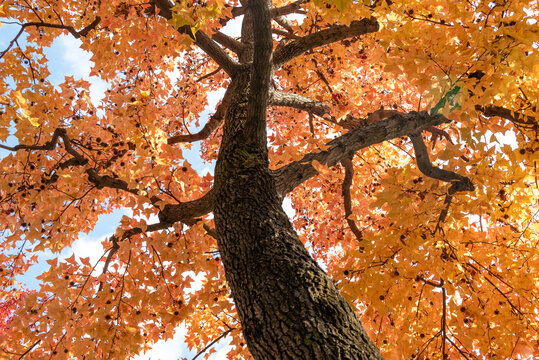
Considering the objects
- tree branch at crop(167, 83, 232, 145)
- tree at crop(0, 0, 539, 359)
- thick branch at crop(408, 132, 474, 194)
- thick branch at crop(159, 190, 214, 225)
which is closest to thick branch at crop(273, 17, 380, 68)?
tree at crop(0, 0, 539, 359)

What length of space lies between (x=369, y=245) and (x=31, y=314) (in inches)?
147

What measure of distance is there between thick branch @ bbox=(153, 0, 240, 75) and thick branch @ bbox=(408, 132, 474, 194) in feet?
8.39

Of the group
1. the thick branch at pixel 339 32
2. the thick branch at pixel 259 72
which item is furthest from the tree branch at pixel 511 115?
the thick branch at pixel 259 72

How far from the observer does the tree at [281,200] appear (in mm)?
2254

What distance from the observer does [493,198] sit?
307 cm

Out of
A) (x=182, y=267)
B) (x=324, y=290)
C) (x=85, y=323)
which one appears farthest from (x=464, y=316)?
(x=85, y=323)

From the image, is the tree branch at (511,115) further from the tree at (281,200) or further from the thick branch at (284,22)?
the thick branch at (284,22)

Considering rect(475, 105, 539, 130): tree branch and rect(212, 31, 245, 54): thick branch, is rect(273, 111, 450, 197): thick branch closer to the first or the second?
rect(475, 105, 539, 130): tree branch

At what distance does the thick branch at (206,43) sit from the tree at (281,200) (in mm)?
26

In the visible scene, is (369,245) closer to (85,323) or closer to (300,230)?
(85,323)

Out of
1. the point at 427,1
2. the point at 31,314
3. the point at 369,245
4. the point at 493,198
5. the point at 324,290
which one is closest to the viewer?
the point at 324,290

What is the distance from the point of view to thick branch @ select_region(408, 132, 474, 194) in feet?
10.6

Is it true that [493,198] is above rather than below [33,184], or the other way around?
below

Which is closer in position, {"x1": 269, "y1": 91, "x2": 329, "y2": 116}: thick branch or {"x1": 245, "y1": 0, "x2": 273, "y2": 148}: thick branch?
{"x1": 245, "y1": 0, "x2": 273, "y2": 148}: thick branch
